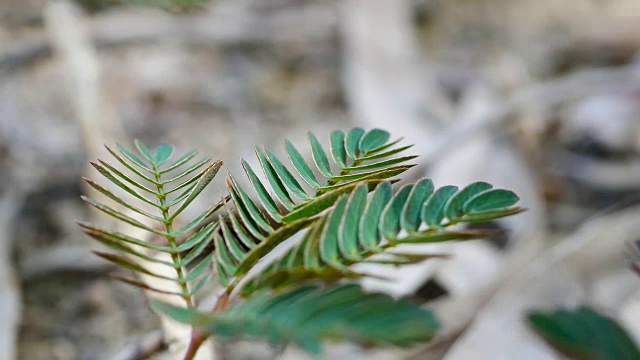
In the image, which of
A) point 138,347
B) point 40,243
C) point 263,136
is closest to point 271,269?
point 138,347

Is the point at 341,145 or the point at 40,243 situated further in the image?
the point at 40,243

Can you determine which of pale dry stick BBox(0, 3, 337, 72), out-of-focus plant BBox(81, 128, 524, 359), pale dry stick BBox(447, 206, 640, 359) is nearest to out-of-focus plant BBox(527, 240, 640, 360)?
out-of-focus plant BBox(81, 128, 524, 359)

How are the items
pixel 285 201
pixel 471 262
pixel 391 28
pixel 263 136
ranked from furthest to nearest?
pixel 391 28
pixel 263 136
pixel 471 262
pixel 285 201

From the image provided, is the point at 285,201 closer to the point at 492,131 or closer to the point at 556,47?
the point at 492,131

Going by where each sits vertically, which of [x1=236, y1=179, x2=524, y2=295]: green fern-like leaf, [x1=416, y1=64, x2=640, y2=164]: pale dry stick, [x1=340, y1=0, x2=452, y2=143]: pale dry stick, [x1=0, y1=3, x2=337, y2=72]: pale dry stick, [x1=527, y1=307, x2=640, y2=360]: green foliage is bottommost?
[x1=527, y1=307, x2=640, y2=360]: green foliage

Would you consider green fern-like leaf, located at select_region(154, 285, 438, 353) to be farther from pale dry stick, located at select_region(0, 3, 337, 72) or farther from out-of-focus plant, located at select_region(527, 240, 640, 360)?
pale dry stick, located at select_region(0, 3, 337, 72)

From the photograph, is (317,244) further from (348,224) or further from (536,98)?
(536,98)
